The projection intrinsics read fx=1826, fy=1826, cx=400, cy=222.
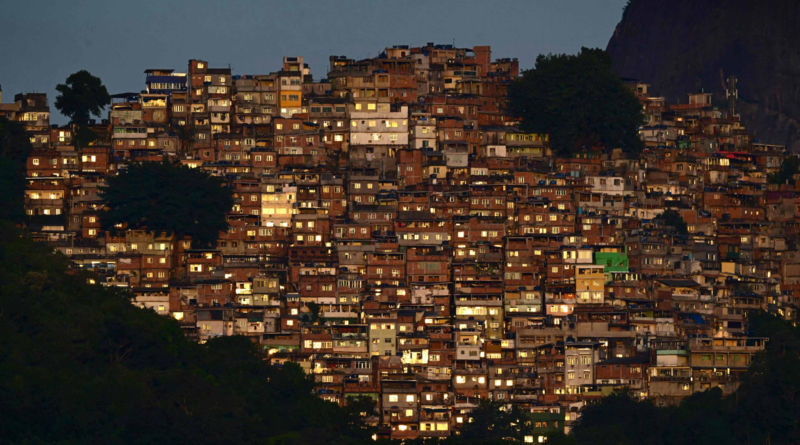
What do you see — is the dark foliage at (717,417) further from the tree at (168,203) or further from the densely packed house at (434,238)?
the tree at (168,203)

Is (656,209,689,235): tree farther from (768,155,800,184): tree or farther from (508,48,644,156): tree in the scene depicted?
(768,155,800,184): tree

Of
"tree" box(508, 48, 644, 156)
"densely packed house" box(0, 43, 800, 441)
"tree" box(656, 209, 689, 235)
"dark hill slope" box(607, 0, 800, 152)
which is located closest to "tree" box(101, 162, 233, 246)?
"densely packed house" box(0, 43, 800, 441)

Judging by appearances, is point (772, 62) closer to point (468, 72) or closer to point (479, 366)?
point (468, 72)

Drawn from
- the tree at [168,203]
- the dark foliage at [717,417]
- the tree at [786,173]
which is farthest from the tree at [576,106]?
the dark foliage at [717,417]

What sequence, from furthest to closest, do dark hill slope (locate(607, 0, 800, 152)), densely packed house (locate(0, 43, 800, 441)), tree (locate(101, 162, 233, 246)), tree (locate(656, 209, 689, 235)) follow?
dark hill slope (locate(607, 0, 800, 152)) → tree (locate(656, 209, 689, 235)) → tree (locate(101, 162, 233, 246)) → densely packed house (locate(0, 43, 800, 441))

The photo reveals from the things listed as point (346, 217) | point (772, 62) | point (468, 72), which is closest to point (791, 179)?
point (468, 72)

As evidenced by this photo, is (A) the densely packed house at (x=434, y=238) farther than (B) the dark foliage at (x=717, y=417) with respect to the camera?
Yes
